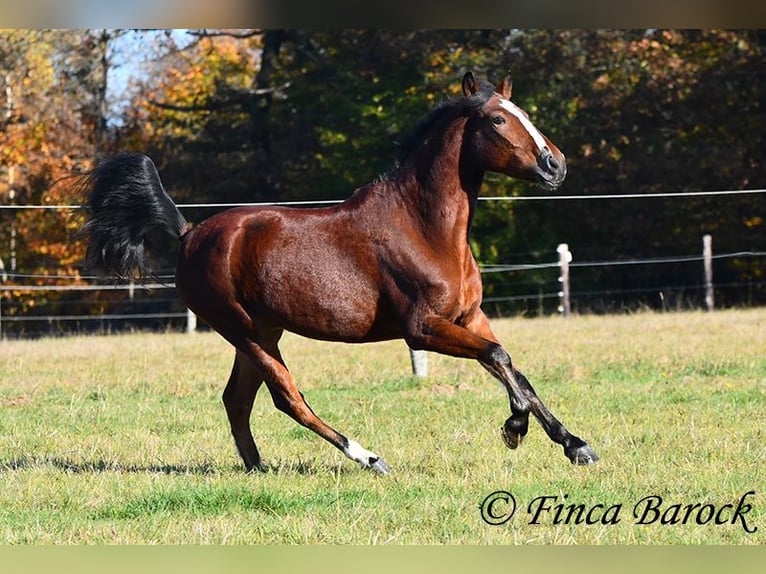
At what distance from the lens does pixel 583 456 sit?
6195 millimetres

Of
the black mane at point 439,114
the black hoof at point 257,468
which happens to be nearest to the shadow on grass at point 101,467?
the black hoof at point 257,468

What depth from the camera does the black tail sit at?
7.18m

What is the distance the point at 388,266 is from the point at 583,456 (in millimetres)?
1492

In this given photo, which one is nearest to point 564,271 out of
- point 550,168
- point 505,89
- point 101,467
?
point 505,89

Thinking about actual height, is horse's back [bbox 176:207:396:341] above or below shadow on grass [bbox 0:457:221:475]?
above

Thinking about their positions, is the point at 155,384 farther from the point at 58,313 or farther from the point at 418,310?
the point at 58,313

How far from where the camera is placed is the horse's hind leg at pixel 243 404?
6.73m

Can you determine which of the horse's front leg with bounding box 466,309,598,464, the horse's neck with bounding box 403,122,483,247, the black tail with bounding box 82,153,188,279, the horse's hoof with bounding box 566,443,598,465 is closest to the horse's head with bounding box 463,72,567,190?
the horse's neck with bounding box 403,122,483,247

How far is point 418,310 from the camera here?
6.32 metres

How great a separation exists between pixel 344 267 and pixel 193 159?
1795cm

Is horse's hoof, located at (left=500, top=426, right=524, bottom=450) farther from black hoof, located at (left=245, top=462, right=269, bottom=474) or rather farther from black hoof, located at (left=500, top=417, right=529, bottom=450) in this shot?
black hoof, located at (left=245, top=462, right=269, bottom=474)

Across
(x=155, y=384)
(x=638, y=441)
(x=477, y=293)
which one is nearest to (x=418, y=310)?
(x=477, y=293)

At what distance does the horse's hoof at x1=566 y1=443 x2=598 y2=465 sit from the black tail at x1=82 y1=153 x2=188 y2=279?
279 cm
